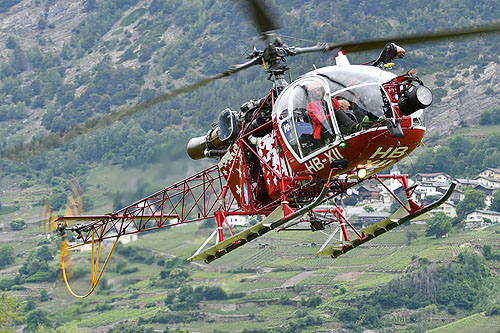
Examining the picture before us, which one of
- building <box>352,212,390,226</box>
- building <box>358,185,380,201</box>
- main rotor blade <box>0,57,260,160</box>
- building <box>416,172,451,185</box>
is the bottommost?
main rotor blade <box>0,57,260,160</box>

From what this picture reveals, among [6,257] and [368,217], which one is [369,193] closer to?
[368,217]

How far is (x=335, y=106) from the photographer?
19.5 metres

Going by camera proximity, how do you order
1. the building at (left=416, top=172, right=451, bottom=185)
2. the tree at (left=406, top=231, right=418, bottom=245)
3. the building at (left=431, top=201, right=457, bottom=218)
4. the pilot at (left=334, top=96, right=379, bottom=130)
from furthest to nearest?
the building at (left=416, top=172, right=451, bottom=185) < the building at (left=431, top=201, right=457, bottom=218) < the tree at (left=406, top=231, right=418, bottom=245) < the pilot at (left=334, top=96, right=379, bottom=130)

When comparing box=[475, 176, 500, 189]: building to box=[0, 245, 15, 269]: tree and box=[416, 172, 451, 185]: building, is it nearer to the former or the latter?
box=[416, 172, 451, 185]: building

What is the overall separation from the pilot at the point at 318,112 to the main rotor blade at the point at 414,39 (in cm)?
141

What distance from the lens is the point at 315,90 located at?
19.9m

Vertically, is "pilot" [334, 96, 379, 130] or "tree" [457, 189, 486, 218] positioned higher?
"tree" [457, 189, 486, 218]

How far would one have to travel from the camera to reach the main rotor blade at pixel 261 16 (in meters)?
18.7

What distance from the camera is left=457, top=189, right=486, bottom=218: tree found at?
129m

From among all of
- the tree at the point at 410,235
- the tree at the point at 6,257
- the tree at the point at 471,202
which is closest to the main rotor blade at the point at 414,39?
the tree at the point at 410,235

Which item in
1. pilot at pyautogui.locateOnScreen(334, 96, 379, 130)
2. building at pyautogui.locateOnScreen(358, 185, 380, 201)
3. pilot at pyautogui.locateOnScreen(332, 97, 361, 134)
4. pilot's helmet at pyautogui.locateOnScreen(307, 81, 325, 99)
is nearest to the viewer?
pilot at pyautogui.locateOnScreen(334, 96, 379, 130)

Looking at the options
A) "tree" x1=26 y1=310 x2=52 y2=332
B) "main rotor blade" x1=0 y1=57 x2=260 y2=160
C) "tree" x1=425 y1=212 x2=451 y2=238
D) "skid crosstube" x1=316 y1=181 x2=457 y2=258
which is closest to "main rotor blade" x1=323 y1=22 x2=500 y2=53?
"main rotor blade" x1=0 y1=57 x2=260 y2=160

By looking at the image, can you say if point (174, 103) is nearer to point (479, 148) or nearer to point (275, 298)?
point (479, 148)

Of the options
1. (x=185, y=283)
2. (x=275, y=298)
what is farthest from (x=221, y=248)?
(x=185, y=283)
